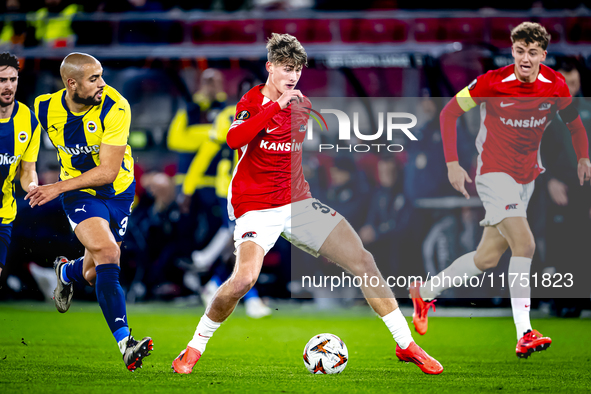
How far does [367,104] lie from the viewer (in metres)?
6.63

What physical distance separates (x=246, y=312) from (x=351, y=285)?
1957 millimetres

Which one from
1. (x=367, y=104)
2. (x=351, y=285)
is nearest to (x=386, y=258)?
(x=351, y=285)

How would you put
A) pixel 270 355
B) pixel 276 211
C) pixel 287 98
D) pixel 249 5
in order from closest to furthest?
1. pixel 287 98
2. pixel 276 211
3. pixel 270 355
4. pixel 249 5

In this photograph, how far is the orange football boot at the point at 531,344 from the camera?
4922 mm

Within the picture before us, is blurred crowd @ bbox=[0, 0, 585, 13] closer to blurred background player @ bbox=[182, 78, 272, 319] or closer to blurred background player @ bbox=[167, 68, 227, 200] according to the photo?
blurred background player @ bbox=[167, 68, 227, 200]

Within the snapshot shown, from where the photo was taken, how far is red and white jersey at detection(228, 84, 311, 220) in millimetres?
4562

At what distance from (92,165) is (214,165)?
2798 mm

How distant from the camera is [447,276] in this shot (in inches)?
221

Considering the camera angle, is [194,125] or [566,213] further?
[194,125]

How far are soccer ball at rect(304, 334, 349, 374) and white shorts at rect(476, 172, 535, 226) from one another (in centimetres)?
175

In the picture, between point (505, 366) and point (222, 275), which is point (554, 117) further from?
point (222, 275)

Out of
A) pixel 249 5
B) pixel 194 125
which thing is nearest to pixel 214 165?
pixel 194 125

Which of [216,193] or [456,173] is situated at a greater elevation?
[456,173]

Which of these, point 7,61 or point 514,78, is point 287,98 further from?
point 7,61
